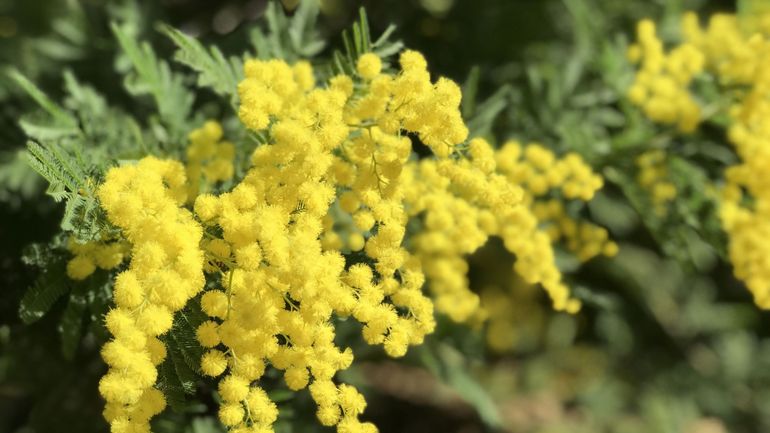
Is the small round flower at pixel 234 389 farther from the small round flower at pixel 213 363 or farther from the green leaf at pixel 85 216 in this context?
the green leaf at pixel 85 216

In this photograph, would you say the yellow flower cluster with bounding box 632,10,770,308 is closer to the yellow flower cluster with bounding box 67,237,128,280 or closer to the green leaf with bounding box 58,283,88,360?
the yellow flower cluster with bounding box 67,237,128,280

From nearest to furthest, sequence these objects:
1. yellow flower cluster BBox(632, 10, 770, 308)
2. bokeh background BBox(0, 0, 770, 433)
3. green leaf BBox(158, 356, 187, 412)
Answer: green leaf BBox(158, 356, 187, 412) < yellow flower cluster BBox(632, 10, 770, 308) < bokeh background BBox(0, 0, 770, 433)

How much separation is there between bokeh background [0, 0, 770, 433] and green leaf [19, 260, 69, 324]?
0.36 m

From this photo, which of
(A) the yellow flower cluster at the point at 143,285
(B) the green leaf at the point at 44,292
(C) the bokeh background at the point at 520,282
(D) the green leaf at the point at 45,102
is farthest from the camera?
(C) the bokeh background at the point at 520,282

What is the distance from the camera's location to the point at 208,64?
2.41 metres

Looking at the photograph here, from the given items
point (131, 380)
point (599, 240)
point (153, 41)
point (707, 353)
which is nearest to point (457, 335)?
point (599, 240)

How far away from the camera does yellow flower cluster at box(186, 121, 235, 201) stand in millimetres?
2545

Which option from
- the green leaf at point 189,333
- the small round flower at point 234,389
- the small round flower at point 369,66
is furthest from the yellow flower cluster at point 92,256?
the small round flower at point 369,66

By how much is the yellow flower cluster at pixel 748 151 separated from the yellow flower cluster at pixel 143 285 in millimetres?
2067

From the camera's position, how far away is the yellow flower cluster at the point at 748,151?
2.84 m

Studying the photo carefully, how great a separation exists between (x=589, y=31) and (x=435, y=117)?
156 cm

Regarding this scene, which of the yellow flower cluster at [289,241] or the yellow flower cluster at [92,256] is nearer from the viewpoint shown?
the yellow flower cluster at [289,241]

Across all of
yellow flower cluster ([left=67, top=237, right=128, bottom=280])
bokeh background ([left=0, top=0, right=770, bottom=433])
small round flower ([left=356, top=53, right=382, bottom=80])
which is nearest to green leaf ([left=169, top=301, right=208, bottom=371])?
yellow flower cluster ([left=67, top=237, right=128, bottom=280])

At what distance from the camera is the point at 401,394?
504 centimetres
